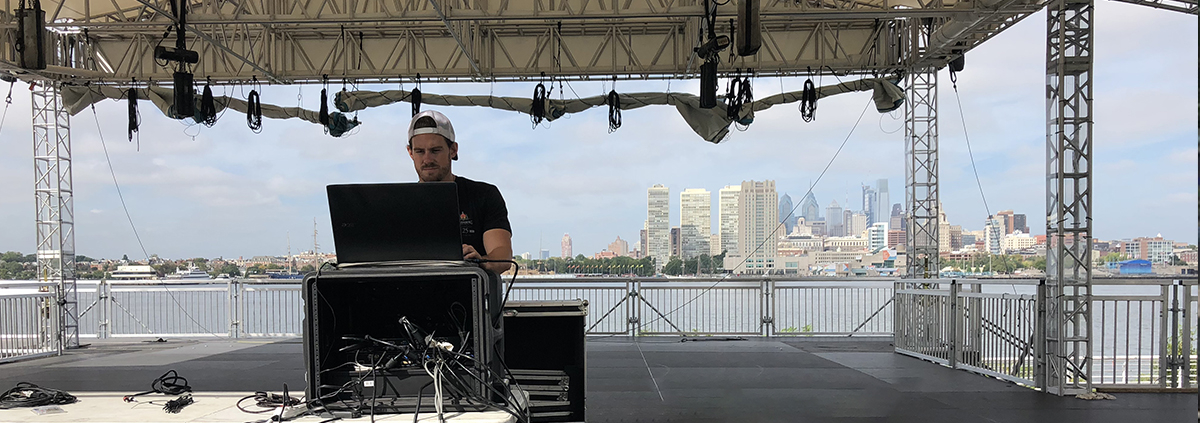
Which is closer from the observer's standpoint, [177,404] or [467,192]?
[177,404]

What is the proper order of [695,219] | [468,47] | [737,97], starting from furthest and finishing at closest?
[695,219], [468,47], [737,97]

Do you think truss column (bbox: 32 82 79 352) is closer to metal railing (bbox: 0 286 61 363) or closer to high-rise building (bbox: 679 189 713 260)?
metal railing (bbox: 0 286 61 363)

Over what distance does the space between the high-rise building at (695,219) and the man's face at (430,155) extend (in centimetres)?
1287

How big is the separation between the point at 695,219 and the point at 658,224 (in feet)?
3.55

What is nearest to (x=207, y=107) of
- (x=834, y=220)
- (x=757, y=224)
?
(x=757, y=224)

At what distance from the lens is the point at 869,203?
64.7 ft

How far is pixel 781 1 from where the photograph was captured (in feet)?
26.4

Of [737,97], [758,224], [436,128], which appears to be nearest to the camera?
[436,128]

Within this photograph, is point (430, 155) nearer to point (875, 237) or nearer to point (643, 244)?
point (643, 244)

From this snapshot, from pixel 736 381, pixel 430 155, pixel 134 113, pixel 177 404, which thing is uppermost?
pixel 134 113

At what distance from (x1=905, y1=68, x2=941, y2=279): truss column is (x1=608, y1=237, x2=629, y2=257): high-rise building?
703 centimetres

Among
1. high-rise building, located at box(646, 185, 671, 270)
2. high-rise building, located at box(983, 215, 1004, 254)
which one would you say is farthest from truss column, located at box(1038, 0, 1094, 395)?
high-rise building, located at box(646, 185, 671, 270)

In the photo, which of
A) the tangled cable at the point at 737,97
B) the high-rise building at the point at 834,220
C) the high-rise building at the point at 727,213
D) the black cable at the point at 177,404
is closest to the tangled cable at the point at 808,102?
the tangled cable at the point at 737,97

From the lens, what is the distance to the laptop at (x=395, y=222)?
1743mm
